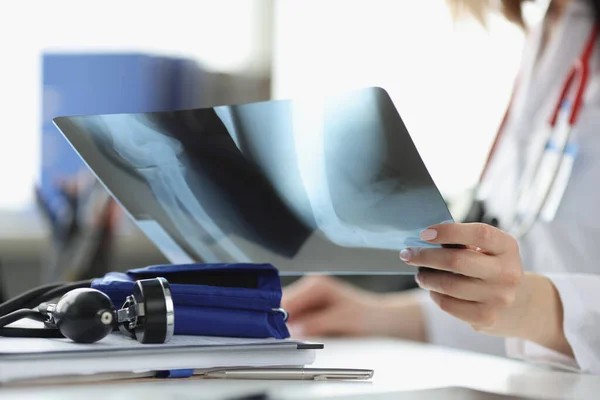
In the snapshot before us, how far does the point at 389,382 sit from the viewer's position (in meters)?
0.56

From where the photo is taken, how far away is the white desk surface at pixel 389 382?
44 cm

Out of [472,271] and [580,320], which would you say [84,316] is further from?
[580,320]

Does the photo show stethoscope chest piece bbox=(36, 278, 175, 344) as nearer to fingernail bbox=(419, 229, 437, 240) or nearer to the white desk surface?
the white desk surface

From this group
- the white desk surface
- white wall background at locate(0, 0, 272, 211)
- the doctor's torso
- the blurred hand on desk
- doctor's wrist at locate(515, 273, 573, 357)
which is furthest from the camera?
white wall background at locate(0, 0, 272, 211)

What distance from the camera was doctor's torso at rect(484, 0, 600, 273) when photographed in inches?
36.8

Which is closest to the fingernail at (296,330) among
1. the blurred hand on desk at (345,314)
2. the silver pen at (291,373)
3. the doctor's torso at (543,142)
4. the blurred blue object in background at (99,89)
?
the blurred hand on desk at (345,314)

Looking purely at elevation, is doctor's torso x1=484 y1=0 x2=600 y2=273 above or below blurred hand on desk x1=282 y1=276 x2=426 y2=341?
above

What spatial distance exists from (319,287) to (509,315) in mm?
517

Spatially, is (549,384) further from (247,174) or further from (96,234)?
(96,234)

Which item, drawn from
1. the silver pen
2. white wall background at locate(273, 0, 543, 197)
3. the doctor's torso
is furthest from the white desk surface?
white wall background at locate(273, 0, 543, 197)

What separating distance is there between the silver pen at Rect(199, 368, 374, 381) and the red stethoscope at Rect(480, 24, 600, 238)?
0.51m

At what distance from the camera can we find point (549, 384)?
598 mm

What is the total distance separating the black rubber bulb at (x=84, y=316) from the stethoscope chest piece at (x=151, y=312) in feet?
0.05

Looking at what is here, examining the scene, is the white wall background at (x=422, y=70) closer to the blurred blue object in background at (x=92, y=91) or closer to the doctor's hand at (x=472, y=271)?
the blurred blue object in background at (x=92, y=91)
